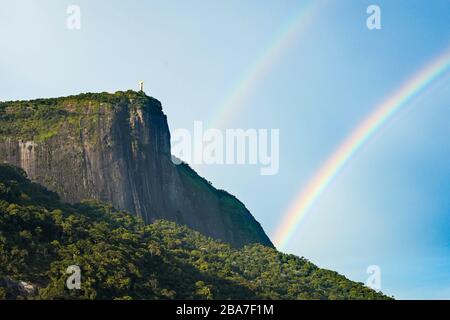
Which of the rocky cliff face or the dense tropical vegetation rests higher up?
the rocky cliff face

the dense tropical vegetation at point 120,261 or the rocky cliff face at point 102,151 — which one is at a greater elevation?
the rocky cliff face at point 102,151

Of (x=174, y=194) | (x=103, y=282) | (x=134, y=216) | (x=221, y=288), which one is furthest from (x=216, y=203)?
(x=103, y=282)

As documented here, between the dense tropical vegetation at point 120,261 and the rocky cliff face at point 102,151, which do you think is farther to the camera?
the rocky cliff face at point 102,151

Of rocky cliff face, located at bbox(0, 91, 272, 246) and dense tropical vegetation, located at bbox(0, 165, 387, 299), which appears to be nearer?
dense tropical vegetation, located at bbox(0, 165, 387, 299)
